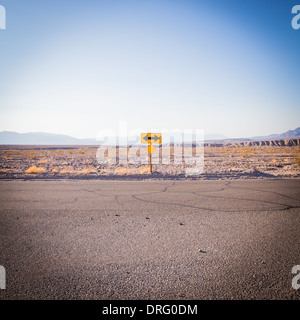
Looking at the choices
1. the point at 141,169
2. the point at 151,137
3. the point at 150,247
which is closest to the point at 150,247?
the point at 150,247

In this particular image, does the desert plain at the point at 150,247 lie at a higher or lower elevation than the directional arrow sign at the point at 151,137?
lower

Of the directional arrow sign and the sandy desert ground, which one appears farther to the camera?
the directional arrow sign

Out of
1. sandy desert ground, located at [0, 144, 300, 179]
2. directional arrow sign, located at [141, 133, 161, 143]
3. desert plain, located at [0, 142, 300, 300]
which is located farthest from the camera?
directional arrow sign, located at [141, 133, 161, 143]

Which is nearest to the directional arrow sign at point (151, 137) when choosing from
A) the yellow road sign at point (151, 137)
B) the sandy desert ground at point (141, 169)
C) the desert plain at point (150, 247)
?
the yellow road sign at point (151, 137)

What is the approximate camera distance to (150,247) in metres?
3.71

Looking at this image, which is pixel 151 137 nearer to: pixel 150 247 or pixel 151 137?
pixel 151 137

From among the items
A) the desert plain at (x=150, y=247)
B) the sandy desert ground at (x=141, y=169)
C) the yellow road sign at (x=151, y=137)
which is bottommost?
the desert plain at (x=150, y=247)

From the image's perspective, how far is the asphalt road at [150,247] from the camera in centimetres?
267

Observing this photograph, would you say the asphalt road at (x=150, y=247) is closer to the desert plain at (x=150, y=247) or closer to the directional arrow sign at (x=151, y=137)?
the desert plain at (x=150, y=247)

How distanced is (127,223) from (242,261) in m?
2.58

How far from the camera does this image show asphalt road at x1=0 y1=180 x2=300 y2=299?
8.77 ft

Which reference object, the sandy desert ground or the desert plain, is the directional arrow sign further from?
the desert plain

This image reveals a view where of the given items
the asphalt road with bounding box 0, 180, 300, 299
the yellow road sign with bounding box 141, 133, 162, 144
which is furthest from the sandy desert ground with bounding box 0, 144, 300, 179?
the asphalt road with bounding box 0, 180, 300, 299
